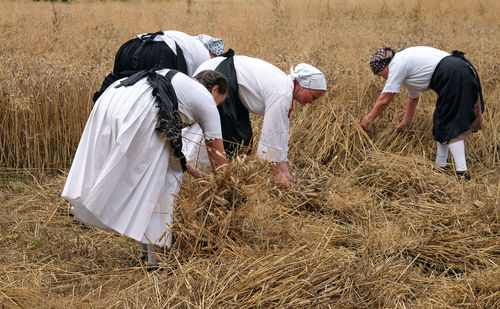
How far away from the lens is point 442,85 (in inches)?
196

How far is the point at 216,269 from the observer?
8.70 ft

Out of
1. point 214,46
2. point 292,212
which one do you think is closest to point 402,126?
point 214,46

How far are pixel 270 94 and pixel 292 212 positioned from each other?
768 millimetres

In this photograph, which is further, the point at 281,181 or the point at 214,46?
the point at 214,46

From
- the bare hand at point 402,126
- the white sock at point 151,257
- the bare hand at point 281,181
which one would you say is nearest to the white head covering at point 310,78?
the bare hand at point 281,181

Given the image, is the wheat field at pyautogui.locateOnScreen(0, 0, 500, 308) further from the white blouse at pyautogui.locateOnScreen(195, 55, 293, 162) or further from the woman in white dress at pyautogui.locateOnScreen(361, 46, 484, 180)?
the woman in white dress at pyautogui.locateOnScreen(361, 46, 484, 180)

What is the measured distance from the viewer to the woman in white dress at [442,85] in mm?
4867

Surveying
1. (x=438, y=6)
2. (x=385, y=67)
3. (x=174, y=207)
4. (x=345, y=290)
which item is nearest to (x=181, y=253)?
(x=174, y=207)

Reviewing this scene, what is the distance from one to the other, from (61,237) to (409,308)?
7.57ft

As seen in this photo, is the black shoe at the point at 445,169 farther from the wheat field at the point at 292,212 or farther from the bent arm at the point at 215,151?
the bent arm at the point at 215,151

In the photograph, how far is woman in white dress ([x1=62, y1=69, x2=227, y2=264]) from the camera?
2.78 m

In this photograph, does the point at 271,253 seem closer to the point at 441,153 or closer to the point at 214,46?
the point at 214,46

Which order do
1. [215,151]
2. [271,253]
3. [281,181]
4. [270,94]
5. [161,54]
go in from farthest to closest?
1. [161,54]
2. [281,181]
3. [270,94]
4. [215,151]
5. [271,253]

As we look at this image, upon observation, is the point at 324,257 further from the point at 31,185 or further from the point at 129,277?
the point at 31,185
